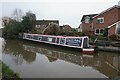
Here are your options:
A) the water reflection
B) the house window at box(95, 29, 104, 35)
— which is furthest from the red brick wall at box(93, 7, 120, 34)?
the water reflection

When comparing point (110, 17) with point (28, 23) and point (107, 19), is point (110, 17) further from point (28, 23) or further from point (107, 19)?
point (28, 23)

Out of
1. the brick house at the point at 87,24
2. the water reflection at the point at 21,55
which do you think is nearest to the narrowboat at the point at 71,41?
the water reflection at the point at 21,55

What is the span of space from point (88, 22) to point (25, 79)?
22321 mm

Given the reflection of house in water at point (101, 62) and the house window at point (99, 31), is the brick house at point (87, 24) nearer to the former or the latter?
the house window at point (99, 31)

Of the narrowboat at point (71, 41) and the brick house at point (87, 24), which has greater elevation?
the brick house at point (87, 24)

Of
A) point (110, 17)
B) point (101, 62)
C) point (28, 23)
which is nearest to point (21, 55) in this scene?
point (101, 62)

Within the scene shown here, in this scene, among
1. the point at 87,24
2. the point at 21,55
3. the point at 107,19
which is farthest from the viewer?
the point at 87,24

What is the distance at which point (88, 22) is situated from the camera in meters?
29.9

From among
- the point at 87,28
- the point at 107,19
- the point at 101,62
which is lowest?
the point at 101,62

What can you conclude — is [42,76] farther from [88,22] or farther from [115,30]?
[88,22]

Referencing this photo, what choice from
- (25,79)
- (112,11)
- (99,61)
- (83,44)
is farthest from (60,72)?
(112,11)

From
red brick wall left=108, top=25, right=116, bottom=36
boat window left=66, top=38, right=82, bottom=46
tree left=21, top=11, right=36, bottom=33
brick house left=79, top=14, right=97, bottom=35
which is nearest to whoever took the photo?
boat window left=66, top=38, right=82, bottom=46

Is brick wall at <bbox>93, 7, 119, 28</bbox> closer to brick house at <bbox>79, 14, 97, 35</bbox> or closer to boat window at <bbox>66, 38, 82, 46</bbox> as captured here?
brick house at <bbox>79, 14, 97, 35</bbox>

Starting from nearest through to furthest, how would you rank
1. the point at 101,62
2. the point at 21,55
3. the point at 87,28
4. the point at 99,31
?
the point at 101,62 → the point at 21,55 → the point at 99,31 → the point at 87,28
